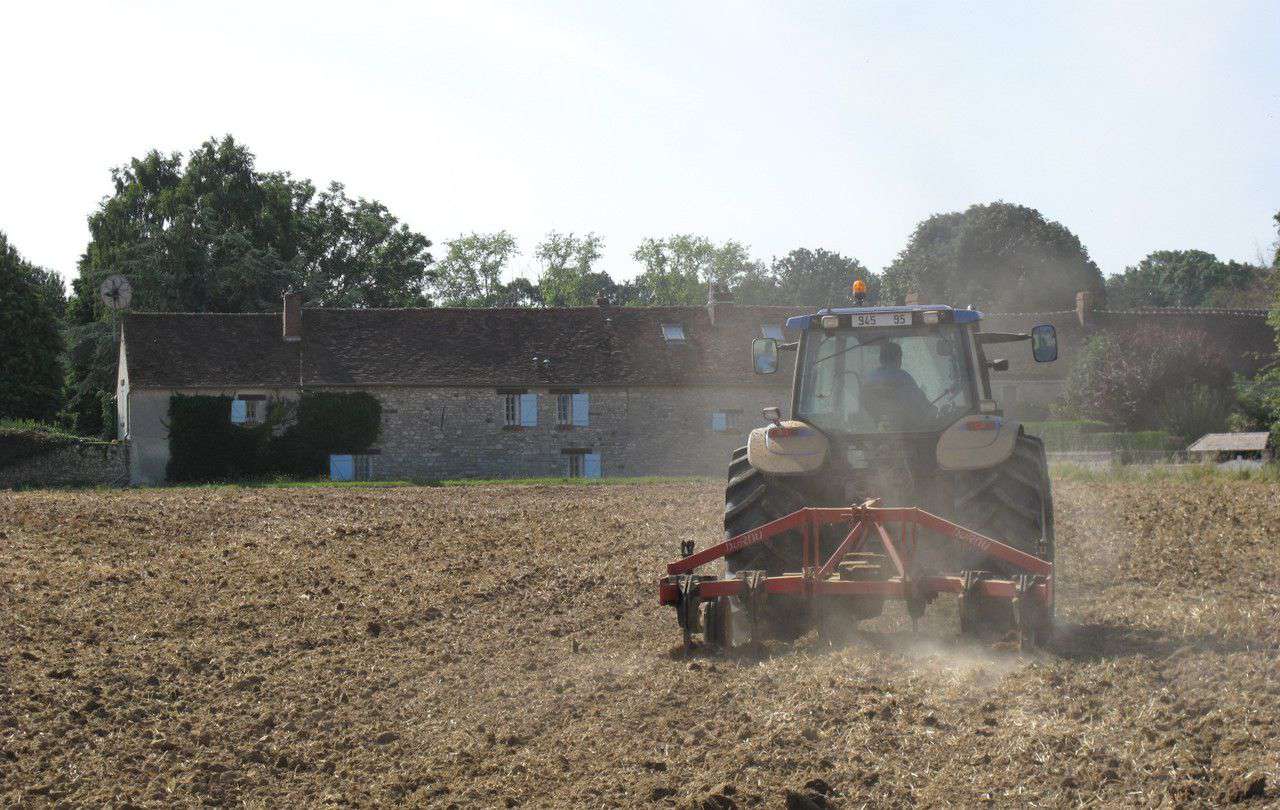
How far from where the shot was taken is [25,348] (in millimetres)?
52000

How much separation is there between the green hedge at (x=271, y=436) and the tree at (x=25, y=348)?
13847mm

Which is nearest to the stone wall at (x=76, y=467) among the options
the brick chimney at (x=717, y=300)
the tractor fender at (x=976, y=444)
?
the brick chimney at (x=717, y=300)

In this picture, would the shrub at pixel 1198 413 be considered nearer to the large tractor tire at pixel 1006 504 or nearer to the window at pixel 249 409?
the window at pixel 249 409

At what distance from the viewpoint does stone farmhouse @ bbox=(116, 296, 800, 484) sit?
42094 mm

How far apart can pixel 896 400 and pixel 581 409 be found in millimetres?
33026

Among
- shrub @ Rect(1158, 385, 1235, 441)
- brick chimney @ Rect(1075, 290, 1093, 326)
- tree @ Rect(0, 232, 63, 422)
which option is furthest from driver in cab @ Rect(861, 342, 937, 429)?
tree @ Rect(0, 232, 63, 422)

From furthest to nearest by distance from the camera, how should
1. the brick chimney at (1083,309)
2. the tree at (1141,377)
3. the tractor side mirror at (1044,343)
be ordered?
the brick chimney at (1083,309)
the tree at (1141,377)
the tractor side mirror at (1044,343)

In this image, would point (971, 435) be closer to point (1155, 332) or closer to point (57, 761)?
point (57, 761)

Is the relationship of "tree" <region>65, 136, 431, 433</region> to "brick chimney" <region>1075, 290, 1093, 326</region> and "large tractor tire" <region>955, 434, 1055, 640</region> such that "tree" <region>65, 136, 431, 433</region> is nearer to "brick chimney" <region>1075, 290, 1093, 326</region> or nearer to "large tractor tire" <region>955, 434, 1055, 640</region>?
"brick chimney" <region>1075, 290, 1093, 326</region>

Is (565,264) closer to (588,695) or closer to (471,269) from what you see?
(471,269)

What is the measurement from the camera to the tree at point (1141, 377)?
4497cm

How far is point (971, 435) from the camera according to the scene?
9.20 meters

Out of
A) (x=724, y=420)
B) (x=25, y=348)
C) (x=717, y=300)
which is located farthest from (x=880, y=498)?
(x=25, y=348)

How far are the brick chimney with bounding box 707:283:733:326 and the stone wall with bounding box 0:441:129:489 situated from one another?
18726mm
